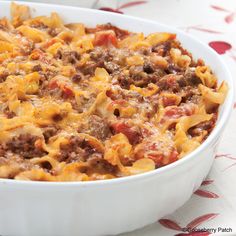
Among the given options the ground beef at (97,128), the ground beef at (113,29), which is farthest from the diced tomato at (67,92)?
the ground beef at (113,29)

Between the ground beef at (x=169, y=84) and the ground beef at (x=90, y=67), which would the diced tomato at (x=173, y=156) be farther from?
the ground beef at (x=90, y=67)

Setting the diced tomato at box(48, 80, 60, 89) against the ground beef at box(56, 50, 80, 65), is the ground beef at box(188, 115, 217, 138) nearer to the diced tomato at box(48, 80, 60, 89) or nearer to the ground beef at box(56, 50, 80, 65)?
the diced tomato at box(48, 80, 60, 89)

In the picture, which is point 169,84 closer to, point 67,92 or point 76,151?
point 67,92

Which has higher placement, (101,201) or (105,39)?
(105,39)

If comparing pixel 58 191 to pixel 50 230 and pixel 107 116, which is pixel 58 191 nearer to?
pixel 50 230

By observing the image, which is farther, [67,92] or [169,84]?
[169,84]

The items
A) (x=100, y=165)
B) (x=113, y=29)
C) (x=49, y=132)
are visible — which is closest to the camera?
(x=100, y=165)

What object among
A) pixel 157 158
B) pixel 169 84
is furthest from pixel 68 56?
pixel 157 158

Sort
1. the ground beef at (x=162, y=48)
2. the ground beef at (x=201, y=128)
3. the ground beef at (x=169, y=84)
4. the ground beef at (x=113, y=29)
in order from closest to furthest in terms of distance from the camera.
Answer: the ground beef at (x=201, y=128) → the ground beef at (x=169, y=84) → the ground beef at (x=162, y=48) → the ground beef at (x=113, y=29)
